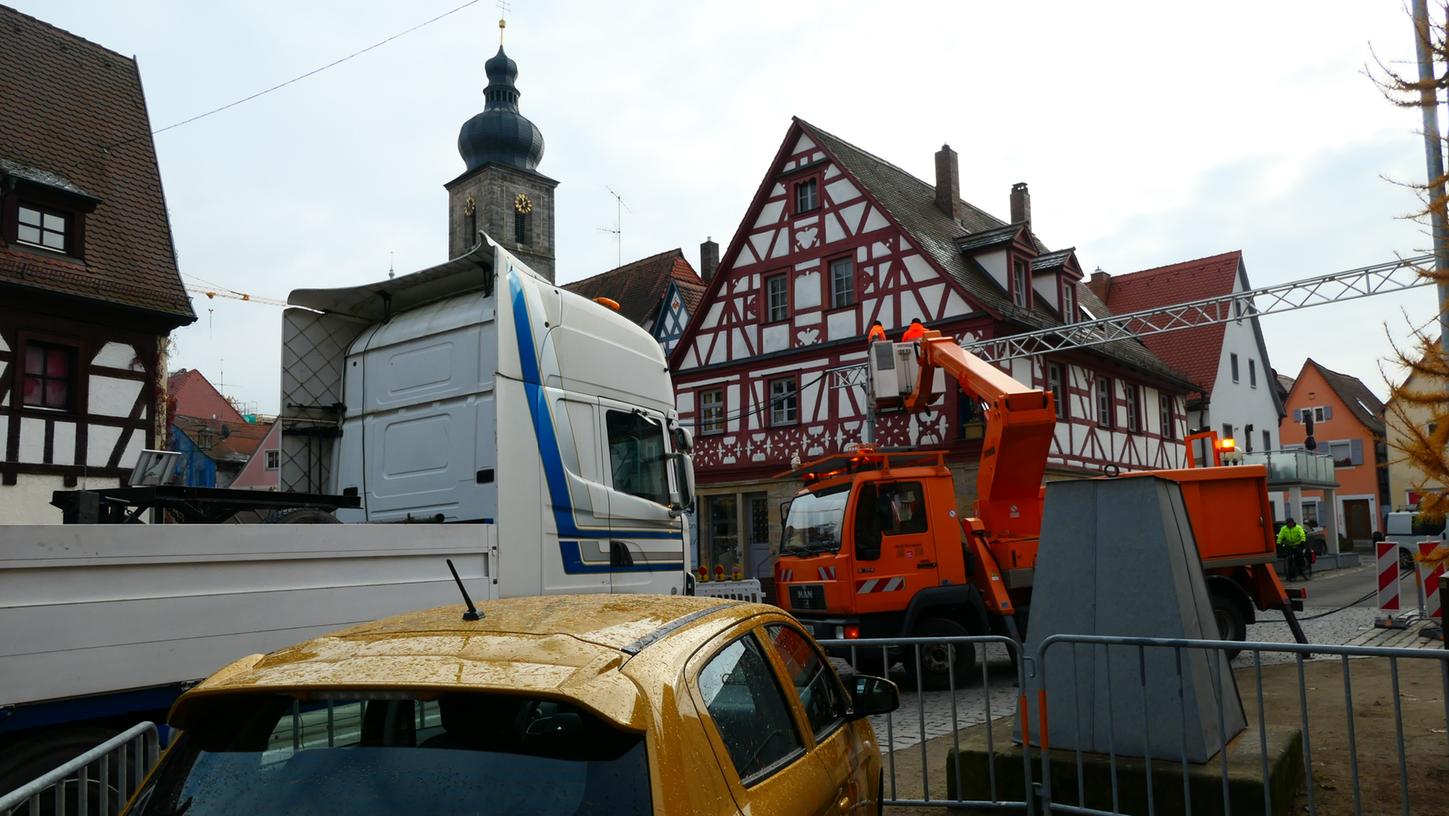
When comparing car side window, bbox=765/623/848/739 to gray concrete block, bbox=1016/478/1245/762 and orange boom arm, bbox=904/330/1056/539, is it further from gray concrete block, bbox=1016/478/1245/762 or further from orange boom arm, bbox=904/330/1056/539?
orange boom arm, bbox=904/330/1056/539

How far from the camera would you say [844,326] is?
26234 mm

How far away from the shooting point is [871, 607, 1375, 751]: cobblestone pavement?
7.02m

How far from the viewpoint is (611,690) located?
7.75 ft

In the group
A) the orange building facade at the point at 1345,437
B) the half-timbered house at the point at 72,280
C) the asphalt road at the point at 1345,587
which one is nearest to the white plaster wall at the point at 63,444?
the half-timbered house at the point at 72,280

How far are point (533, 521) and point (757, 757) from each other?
4.76m

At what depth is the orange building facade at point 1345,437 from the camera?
54628mm

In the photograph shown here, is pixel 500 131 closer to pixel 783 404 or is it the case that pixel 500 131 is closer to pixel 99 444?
pixel 783 404

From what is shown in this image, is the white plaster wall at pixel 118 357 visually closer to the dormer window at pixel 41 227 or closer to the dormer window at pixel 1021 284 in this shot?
the dormer window at pixel 41 227

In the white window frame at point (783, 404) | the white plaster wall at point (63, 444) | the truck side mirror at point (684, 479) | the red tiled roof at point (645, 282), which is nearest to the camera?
the truck side mirror at point (684, 479)

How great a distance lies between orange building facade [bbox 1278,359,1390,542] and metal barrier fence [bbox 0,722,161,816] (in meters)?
57.3

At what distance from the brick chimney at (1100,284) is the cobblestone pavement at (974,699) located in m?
26.6

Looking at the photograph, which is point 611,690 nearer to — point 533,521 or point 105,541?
point 105,541

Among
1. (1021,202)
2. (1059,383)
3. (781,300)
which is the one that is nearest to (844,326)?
(781,300)

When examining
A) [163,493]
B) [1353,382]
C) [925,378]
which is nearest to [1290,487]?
[925,378]
